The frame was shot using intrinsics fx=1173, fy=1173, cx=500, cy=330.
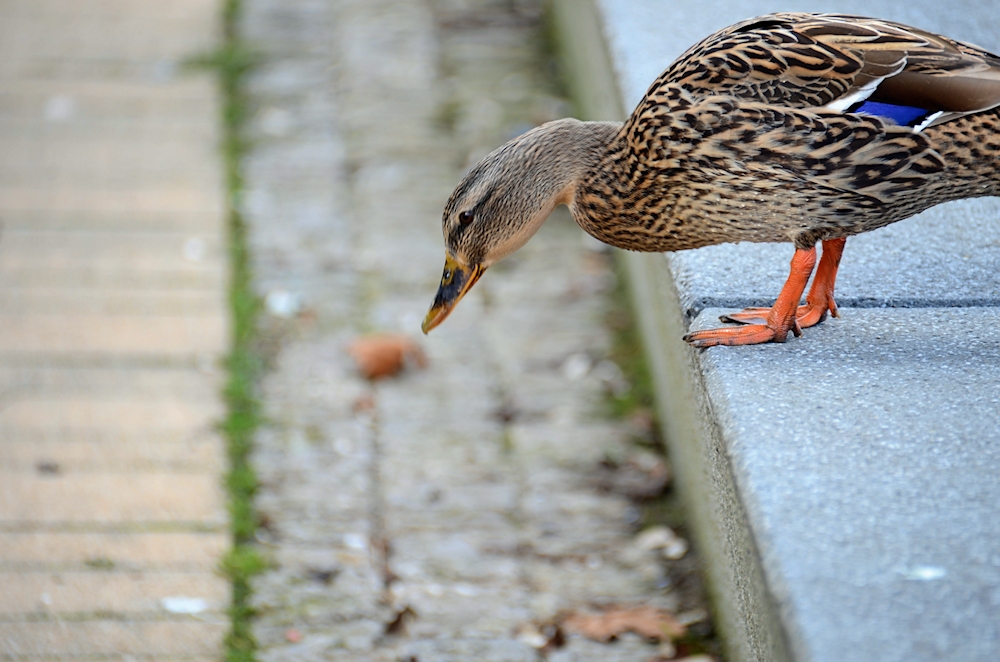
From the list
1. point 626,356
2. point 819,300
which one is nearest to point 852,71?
point 819,300

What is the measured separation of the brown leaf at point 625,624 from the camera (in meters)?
2.94

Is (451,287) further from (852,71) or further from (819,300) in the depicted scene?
(852,71)

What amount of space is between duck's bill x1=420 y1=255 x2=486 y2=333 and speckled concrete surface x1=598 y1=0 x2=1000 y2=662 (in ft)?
1.72

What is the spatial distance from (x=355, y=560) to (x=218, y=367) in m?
1.02

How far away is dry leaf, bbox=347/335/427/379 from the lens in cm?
388

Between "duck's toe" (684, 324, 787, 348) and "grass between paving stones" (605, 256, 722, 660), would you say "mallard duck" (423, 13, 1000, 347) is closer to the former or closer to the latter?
"duck's toe" (684, 324, 787, 348)

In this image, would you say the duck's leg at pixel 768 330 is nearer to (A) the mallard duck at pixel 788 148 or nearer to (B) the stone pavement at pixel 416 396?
(A) the mallard duck at pixel 788 148

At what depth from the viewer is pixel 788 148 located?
7.58 ft

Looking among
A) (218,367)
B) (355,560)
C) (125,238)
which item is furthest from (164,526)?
(125,238)

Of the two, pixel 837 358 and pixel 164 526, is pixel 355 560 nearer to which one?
pixel 164 526

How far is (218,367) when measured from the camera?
3873 mm

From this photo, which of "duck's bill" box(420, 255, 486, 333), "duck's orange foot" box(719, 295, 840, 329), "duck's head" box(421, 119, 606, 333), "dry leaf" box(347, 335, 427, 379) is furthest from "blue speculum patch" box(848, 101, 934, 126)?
"dry leaf" box(347, 335, 427, 379)

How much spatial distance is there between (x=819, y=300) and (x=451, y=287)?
84 cm

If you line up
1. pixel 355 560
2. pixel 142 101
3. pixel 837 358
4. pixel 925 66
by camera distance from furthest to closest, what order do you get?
pixel 142 101, pixel 355 560, pixel 837 358, pixel 925 66
